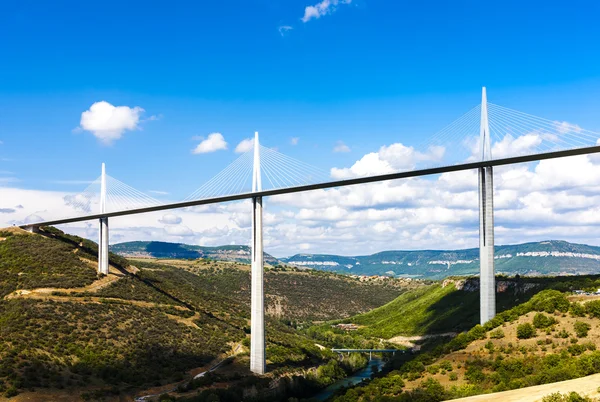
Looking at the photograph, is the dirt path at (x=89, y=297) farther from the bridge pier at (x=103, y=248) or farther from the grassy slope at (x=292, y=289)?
the grassy slope at (x=292, y=289)

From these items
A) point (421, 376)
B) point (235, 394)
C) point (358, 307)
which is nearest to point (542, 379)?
point (421, 376)

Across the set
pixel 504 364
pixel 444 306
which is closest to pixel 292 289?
pixel 444 306

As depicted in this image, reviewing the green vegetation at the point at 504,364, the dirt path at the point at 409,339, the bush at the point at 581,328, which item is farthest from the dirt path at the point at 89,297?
the bush at the point at 581,328

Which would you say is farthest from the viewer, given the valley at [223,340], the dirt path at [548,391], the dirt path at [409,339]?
the dirt path at [409,339]

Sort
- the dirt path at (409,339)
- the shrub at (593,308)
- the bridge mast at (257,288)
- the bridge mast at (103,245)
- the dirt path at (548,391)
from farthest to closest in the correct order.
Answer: the dirt path at (409,339) < the bridge mast at (103,245) < the bridge mast at (257,288) < the shrub at (593,308) < the dirt path at (548,391)

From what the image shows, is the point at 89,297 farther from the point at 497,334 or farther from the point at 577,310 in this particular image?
the point at 577,310
